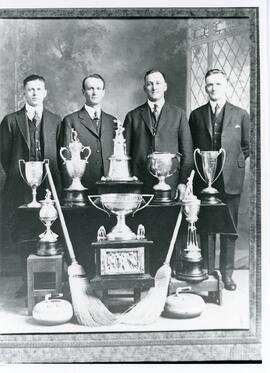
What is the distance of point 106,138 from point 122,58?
1.43 ft

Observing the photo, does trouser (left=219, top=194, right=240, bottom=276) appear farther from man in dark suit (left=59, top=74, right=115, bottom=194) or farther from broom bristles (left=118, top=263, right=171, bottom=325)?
man in dark suit (left=59, top=74, right=115, bottom=194)

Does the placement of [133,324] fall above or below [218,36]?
below

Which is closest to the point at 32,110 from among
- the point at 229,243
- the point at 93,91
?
the point at 93,91

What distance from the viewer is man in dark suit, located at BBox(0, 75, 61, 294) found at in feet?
7.68

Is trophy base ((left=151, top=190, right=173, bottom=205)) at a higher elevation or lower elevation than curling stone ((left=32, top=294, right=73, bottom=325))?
higher

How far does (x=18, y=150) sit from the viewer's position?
92.3 inches

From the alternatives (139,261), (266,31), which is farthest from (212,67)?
(139,261)

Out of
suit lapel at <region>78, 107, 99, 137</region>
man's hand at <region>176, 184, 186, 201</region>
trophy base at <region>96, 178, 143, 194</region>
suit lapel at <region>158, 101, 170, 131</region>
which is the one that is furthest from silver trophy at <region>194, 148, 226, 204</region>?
suit lapel at <region>78, 107, 99, 137</region>

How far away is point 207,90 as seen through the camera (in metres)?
2.38

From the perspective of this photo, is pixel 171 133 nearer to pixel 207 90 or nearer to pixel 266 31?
pixel 207 90

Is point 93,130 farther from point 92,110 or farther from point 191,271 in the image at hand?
point 191,271

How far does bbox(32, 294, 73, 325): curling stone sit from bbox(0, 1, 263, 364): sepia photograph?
1 centimetres

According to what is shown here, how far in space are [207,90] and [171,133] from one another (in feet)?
1.00

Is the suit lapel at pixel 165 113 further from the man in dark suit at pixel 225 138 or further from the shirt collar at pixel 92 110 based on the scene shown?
the shirt collar at pixel 92 110
